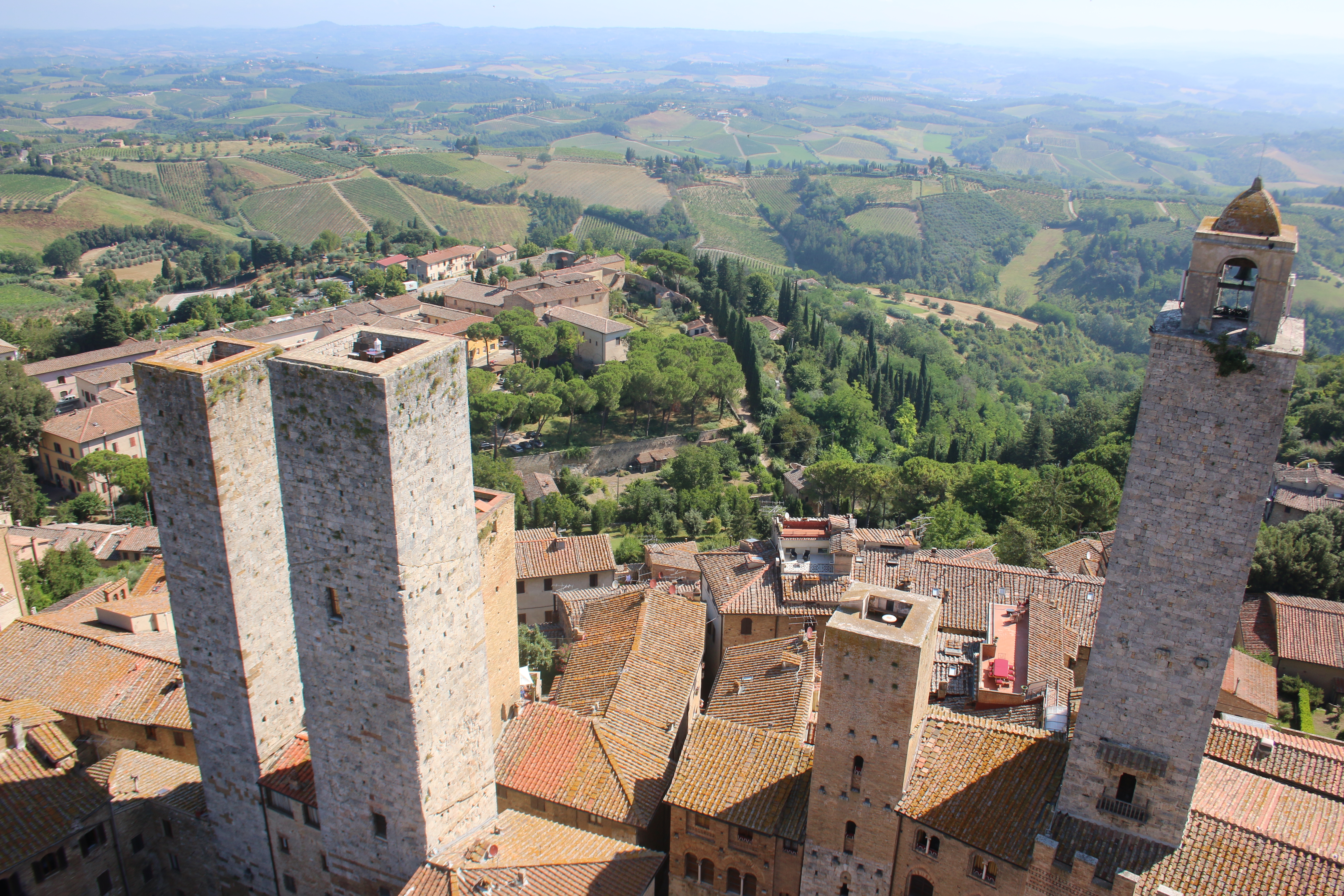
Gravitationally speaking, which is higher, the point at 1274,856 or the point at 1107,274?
the point at 1274,856

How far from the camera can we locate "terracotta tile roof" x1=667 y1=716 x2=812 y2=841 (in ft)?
67.5

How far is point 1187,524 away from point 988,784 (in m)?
7.01

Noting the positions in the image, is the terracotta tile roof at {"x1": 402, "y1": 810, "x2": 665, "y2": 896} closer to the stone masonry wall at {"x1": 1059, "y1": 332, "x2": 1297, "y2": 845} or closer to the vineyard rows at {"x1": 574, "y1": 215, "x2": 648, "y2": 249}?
the stone masonry wall at {"x1": 1059, "y1": 332, "x2": 1297, "y2": 845}

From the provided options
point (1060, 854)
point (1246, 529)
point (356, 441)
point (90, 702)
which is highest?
point (356, 441)

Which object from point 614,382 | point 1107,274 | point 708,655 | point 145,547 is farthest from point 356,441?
point 1107,274

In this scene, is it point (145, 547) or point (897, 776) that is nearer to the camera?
point (897, 776)

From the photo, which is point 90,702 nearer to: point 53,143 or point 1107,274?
point 1107,274

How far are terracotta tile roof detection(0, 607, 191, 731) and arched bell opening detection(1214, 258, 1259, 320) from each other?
2521 centimetres

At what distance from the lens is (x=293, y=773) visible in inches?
740

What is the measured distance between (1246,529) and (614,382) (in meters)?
55.8

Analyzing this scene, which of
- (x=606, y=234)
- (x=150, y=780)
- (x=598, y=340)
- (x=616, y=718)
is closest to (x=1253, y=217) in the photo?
(x=616, y=718)

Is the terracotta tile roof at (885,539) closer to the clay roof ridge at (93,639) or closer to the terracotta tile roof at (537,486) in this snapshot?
the terracotta tile roof at (537,486)

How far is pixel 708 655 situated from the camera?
3484cm

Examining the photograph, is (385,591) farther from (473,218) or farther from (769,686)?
(473,218)
